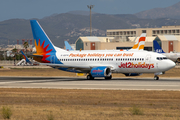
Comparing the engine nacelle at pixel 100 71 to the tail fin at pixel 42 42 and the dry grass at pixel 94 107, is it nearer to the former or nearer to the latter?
the tail fin at pixel 42 42

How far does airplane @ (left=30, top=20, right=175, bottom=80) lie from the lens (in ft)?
156

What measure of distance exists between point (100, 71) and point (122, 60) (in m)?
3.78

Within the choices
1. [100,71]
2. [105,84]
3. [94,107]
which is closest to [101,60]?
[100,71]

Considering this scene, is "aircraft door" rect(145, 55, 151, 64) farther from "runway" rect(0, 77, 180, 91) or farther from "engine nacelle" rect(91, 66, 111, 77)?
"engine nacelle" rect(91, 66, 111, 77)

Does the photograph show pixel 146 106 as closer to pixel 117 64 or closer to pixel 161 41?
pixel 117 64

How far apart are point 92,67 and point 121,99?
2604cm

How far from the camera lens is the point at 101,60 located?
50.6 metres

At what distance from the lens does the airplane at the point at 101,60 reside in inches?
1871

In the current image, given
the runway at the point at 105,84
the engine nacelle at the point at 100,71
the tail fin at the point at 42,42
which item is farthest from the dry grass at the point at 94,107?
the tail fin at the point at 42,42

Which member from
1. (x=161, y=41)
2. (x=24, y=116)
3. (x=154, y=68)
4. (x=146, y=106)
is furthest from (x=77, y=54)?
(x=161, y=41)

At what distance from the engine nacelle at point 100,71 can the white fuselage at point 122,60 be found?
983mm

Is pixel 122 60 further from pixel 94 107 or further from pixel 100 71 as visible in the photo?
pixel 94 107

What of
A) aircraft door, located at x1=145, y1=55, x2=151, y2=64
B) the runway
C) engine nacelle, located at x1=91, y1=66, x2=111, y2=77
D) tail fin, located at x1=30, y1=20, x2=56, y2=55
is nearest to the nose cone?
aircraft door, located at x1=145, y1=55, x2=151, y2=64

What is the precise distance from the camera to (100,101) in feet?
78.9
